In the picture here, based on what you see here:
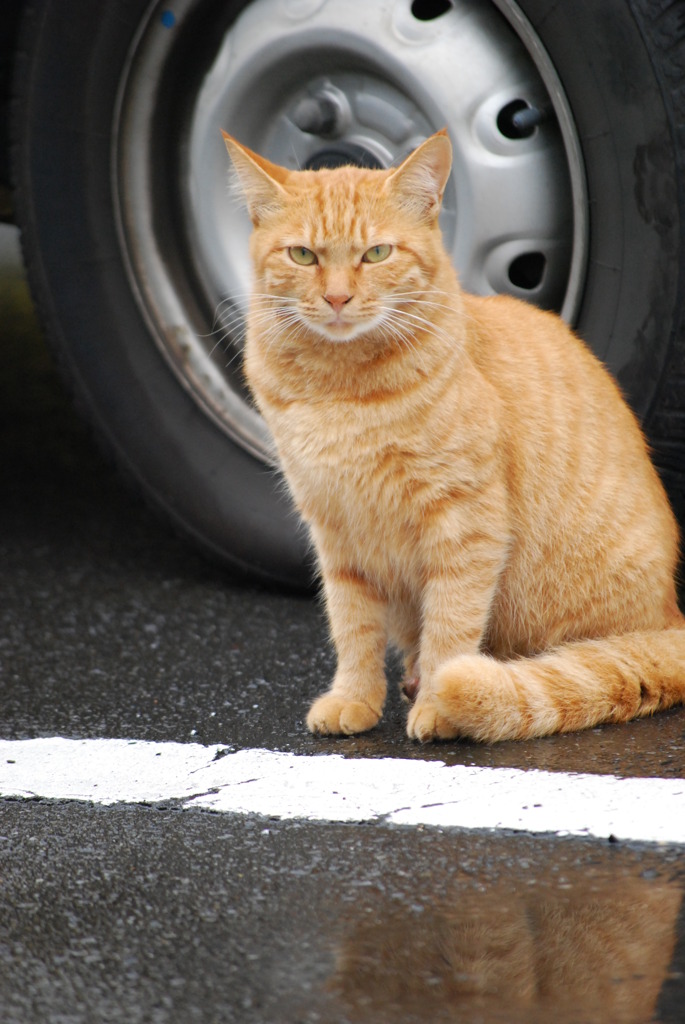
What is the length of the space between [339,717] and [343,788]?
33 centimetres

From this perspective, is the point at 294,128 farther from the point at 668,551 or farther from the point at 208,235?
the point at 668,551

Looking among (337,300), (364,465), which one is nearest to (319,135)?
(337,300)

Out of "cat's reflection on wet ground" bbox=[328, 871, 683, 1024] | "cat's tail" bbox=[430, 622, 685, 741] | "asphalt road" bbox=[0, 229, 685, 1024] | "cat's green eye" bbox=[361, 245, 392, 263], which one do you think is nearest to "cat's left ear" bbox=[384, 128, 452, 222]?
"cat's green eye" bbox=[361, 245, 392, 263]

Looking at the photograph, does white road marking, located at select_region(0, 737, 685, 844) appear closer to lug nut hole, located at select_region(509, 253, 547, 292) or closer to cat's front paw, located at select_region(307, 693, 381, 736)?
cat's front paw, located at select_region(307, 693, 381, 736)

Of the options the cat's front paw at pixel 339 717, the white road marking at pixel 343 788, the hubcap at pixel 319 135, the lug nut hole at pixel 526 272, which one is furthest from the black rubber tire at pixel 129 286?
the white road marking at pixel 343 788

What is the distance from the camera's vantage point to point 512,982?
1.60m

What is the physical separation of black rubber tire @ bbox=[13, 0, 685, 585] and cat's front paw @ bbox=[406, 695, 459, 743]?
3.32ft

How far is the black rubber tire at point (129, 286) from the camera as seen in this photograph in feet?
9.47

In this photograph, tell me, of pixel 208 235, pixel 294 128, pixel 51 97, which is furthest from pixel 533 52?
pixel 51 97

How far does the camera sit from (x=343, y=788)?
2238mm

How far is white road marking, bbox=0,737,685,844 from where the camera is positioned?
2.04 metres

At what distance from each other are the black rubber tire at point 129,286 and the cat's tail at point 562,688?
693 millimetres

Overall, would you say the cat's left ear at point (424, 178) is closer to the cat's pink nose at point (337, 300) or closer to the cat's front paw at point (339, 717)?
the cat's pink nose at point (337, 300)

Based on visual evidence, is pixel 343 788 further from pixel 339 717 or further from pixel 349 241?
pixel 349 241
